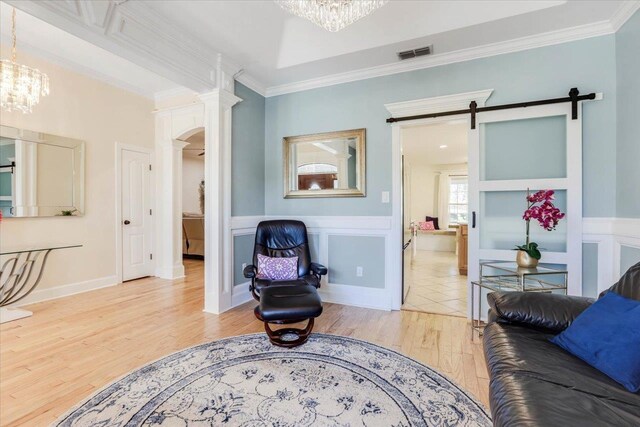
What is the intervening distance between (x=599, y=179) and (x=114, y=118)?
18.9ft

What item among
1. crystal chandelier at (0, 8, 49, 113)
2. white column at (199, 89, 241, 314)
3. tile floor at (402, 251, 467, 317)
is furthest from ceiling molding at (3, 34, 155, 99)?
tile floor at (402, 251, 467, 317)

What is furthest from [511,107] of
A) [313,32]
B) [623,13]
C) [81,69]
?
[81,69]

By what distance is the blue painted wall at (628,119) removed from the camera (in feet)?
7.08

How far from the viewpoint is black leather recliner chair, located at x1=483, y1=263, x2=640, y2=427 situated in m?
0.92

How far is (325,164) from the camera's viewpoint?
3576mm

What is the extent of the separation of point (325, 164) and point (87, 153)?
3.23m

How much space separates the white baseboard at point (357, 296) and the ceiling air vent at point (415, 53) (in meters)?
2.53

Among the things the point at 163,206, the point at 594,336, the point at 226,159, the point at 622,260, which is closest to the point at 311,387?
the point at 594,336

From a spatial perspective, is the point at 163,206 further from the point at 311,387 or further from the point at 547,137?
the point at 547,137

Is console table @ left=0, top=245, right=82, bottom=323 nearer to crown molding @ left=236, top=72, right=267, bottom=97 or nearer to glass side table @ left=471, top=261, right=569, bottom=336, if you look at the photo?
crown molding @ left=236, top=72, right=267, bottom=97

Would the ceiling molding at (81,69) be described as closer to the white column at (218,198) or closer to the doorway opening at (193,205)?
the doorway opening at (193,205)

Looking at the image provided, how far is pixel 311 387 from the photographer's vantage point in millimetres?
1781

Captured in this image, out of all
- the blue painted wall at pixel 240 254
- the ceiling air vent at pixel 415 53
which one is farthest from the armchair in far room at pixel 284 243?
the ceiling air vent at pixel 415 53

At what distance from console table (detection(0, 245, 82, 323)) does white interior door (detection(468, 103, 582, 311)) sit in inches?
180
